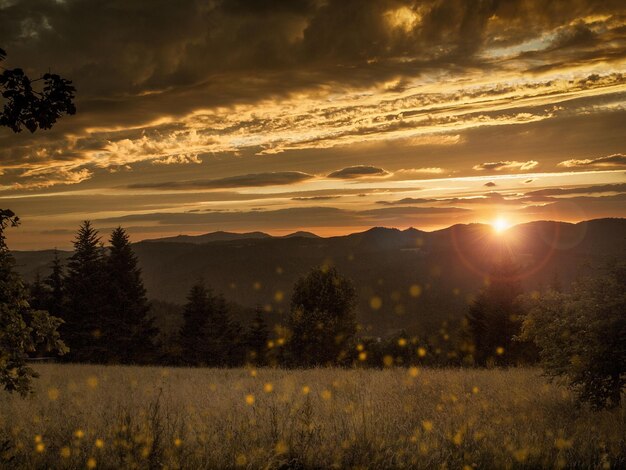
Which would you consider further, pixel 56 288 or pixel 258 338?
pixel 258 338

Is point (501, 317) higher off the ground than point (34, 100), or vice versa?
point (34, 100)

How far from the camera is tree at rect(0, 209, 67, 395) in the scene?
5.70 metres

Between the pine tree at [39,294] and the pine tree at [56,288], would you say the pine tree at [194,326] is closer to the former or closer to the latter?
the pine tree at [56,288]

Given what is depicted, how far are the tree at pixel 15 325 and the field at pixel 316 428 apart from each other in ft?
3.90

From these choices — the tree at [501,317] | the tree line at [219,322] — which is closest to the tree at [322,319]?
the tree line at [219,322]

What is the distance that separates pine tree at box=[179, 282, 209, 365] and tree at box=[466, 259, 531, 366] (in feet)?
85.6

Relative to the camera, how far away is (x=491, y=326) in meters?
44.0

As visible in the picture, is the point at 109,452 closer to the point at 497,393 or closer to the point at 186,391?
the point at 186,391

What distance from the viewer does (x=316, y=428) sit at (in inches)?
301

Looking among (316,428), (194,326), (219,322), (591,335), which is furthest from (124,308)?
(591,335)

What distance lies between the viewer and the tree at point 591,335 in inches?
374

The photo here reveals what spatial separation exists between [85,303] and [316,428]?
3623 cm

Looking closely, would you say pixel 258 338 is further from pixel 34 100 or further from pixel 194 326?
pixel 34 100

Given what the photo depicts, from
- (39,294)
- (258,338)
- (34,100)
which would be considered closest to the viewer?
(34,100)
